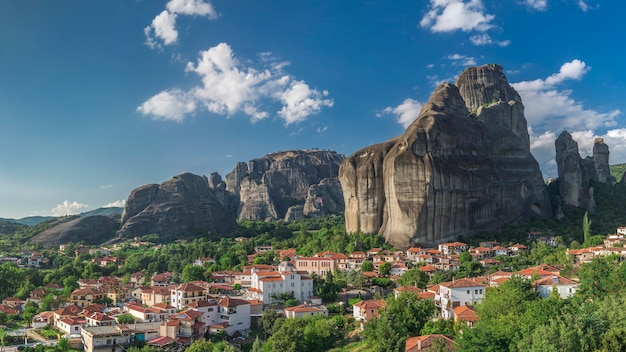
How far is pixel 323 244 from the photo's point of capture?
2997 inches

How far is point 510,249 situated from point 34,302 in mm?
50900

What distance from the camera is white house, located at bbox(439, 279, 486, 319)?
3994 centimetres

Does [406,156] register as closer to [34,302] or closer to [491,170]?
[491,170]

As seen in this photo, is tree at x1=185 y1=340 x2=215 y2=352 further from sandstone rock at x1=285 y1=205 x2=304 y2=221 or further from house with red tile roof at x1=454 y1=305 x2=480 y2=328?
sandstone rock at x1=285 y1=205 x2=304 y2=221

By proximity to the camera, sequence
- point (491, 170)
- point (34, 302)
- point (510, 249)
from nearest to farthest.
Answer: point (34, 302) < point (510, 249) < point (491, 170)

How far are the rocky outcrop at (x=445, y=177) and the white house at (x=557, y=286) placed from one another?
93.4 feet

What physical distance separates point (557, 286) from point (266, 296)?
23561 mm

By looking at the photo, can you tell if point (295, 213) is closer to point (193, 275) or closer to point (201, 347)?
point (193, 275)

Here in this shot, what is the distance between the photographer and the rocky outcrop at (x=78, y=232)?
103 metres

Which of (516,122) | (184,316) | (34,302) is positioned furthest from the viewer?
(516,122)

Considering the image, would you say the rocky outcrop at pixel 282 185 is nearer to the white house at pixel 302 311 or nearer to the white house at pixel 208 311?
the white house at pixel 302 311

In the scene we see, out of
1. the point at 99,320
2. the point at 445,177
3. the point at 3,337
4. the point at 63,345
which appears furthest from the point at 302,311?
the point at 445,177

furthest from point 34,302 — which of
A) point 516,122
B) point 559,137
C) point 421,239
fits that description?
point 559,137

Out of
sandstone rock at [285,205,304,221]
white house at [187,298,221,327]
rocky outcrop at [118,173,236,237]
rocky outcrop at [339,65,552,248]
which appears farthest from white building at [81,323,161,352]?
sandstone rock at [285,205,304,221]
